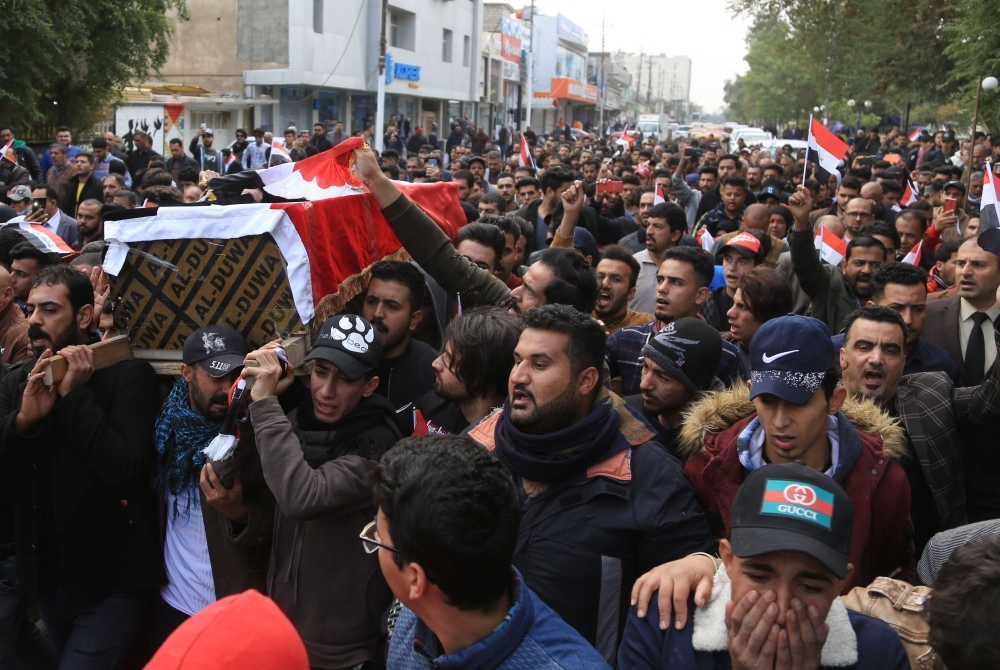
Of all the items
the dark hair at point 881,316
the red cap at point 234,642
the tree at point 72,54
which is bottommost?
the red cap at point 234,642

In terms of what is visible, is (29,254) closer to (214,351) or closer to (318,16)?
(214,351)

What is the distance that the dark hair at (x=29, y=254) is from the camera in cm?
533

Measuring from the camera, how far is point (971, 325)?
4.88 m

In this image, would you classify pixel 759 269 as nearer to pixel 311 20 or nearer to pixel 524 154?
pixel 524 154

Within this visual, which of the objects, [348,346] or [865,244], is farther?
[865,244]

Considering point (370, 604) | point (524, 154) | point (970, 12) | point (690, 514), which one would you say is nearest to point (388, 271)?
point (370, 604)

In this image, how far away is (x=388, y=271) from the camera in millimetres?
4234

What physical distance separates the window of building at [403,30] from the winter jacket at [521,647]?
37.4 meters

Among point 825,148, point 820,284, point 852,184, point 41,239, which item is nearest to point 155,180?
point 41,239

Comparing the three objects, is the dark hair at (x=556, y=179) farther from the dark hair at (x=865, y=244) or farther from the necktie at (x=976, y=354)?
the necktie at (x=976, y=354)

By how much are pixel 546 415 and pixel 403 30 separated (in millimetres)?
37520

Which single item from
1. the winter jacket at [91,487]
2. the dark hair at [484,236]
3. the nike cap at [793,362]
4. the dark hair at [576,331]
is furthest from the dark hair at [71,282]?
the nike cap at [793,362]

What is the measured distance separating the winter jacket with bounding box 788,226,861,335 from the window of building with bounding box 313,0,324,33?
92.3ft

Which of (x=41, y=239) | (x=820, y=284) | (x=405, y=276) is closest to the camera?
(x=405, y=276)
